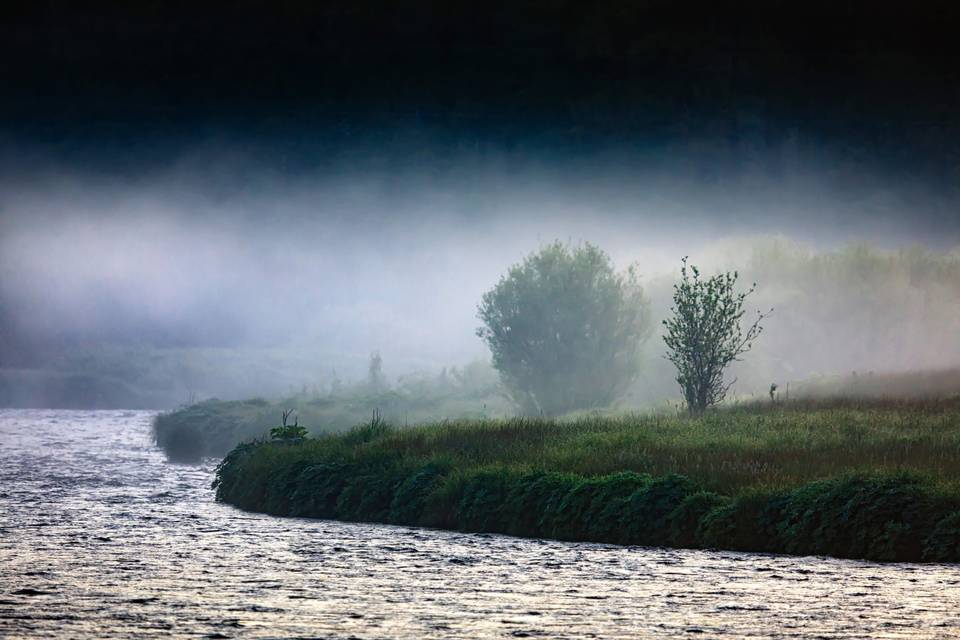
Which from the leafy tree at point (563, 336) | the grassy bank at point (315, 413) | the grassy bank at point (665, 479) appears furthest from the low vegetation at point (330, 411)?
the grassy bank at point (665, 479)

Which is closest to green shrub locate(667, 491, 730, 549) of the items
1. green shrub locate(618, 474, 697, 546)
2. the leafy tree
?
green shrub locate(618, 474, 697, 546)

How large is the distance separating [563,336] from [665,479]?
53.5 m

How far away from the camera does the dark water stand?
1958 cm

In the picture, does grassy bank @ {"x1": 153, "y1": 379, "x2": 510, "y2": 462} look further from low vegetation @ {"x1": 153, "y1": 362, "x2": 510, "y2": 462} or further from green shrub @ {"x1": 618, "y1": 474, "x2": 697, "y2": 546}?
green shrub @ {"x1": 618, "y1": 474, "x2": 697, "y2": 546}

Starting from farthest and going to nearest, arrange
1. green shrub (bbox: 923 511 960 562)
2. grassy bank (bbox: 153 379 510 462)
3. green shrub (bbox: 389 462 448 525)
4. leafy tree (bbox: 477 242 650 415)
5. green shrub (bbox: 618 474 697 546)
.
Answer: grassy bank (bbox: 153 379 510 462), leafy tree (bbox: 477 242 650 415), green shrub (bbox: 389 462 448 525), green shrub (bbox: 618 474 697 546), green shrub (bbox: 923 511 960 562)

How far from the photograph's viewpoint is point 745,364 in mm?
103062

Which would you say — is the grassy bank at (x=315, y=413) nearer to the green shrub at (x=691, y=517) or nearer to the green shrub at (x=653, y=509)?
the green shrub at (x=653, y=509)

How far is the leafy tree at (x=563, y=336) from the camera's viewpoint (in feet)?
289

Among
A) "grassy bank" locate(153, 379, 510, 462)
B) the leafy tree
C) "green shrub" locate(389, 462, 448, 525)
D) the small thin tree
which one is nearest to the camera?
"green shrub" locate(389, 462, 448, 525)

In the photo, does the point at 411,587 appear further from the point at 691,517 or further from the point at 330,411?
the point at 330,411

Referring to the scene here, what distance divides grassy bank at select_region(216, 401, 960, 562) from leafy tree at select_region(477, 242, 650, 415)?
33868 mm

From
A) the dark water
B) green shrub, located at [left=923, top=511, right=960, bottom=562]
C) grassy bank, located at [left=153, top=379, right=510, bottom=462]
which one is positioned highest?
grassy bank, located at [left=153, top=379, right=510, bottom=462]

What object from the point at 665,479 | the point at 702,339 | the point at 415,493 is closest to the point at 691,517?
the point at 665,479

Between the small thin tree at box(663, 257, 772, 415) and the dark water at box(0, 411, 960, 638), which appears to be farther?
the small thin tree at box(663, 257, 772, 415)
